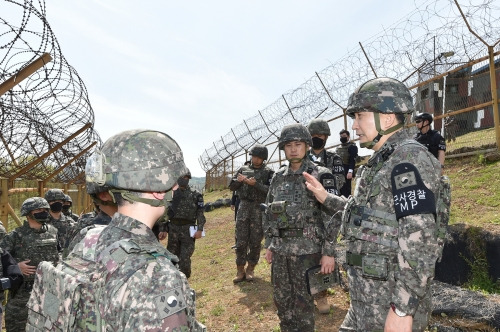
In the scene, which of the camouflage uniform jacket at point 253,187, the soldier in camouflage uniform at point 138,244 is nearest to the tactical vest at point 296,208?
the soldier in camouflage uniform at point 138,244

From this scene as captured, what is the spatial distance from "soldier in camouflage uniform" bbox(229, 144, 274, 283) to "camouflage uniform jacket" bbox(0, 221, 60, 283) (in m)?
2.70

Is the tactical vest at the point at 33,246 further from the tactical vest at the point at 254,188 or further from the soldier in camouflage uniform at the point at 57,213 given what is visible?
the tactical vest at the point at 254,188

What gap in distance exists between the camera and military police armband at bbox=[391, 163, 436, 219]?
2.00 meters

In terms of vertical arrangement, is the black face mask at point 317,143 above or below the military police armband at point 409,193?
above

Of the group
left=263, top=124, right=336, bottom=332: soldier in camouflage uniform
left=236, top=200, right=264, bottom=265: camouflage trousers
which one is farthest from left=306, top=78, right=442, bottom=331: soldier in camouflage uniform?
left=236, top=200, right=264, bottom=265: camouflage trousers

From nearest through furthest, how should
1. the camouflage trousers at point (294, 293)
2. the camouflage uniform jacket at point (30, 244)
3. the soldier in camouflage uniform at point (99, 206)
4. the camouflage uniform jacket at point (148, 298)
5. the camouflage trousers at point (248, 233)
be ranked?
the camouflage uniform jacket at point (148, 298), the soldier in camouflage uniform at point (99, 206), the camouflage trousers at point (294, 293), the camouflage uniform jacket at point (30, 244), the camouflage trousers at point (248, 233)

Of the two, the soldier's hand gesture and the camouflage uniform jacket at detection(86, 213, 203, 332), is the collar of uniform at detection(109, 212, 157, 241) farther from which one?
the soldier's hand gesture

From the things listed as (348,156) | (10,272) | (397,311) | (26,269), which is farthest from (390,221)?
(348,156)

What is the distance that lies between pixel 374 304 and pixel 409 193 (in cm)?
70

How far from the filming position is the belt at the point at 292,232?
3646 millimetres

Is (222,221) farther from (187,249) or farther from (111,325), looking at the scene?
(111,325)

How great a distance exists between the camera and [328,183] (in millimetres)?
3646

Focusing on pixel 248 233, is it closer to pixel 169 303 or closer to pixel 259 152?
pixel 259 152

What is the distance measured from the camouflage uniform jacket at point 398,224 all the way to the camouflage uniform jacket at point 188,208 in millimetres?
4433
